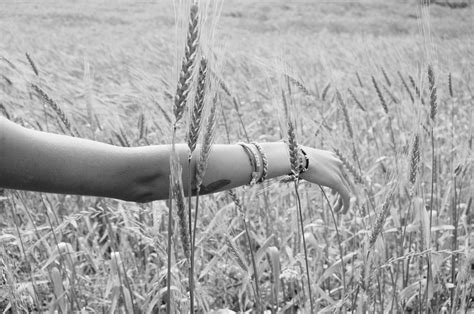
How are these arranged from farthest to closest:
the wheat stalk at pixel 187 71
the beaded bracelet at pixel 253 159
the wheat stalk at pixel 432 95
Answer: the wheat stalk at pixel 432 95 < the beaded bracelet at pixel 253 159 < the wheat stalk at pixel 187 71

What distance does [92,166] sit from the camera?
861mm

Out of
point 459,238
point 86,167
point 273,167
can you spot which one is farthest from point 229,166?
point 459,238

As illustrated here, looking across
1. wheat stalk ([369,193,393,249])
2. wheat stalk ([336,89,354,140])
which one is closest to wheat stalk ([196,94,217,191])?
wheat stalk ([369,193,393,249])

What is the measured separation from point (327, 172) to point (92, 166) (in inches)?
21.6

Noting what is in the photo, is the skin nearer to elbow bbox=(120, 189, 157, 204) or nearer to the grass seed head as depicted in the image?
elbow bbox=(120, 189, 157, 204)

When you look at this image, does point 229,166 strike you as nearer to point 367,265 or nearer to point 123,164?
point 123,164

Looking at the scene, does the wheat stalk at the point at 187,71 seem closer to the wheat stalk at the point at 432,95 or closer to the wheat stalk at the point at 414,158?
the wheat stalk at the point at 414,158

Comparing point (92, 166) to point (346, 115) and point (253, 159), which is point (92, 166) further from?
point (346, 115)

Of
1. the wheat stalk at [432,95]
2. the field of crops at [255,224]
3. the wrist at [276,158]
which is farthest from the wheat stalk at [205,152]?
the wheat stalk at [432,95]

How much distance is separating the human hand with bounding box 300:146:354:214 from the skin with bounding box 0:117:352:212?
208 millimetres

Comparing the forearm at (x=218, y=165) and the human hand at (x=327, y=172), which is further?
the human hand at (x=327, y=172)

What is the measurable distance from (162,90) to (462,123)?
7.27ft

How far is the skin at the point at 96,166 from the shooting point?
806mm

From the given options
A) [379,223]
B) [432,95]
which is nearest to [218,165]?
[379,223]
